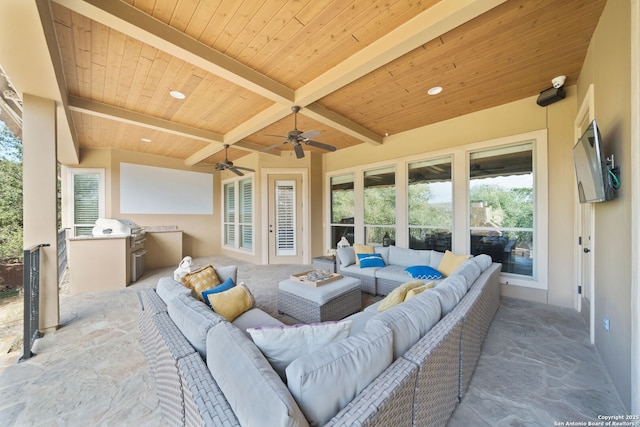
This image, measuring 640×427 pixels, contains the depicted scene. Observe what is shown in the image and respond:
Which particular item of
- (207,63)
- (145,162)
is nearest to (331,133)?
(207,63)

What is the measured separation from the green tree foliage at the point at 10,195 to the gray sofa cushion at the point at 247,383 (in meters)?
8.20

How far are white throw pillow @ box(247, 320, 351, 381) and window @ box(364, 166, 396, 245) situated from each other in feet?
13.6

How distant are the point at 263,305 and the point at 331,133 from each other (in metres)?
3.53

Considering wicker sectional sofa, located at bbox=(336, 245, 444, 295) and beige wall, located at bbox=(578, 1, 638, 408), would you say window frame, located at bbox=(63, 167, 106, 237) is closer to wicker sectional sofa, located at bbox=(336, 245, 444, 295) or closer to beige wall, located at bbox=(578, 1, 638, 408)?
wicker sectional sofa, located at bbox=(336, 245, 444, 295)

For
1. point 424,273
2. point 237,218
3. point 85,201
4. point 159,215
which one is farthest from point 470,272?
point 85,201

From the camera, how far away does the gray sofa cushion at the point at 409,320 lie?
1328 mm

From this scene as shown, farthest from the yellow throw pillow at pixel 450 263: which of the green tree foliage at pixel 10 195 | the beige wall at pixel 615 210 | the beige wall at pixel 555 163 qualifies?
the green tree foliage at pixel 10 195

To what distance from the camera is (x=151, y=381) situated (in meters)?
1.91

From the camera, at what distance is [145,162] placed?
249 inches

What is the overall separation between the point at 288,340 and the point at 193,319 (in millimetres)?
654

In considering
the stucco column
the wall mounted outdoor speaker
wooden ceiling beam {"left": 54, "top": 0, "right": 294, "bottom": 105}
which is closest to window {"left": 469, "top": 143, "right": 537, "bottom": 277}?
the wall mounted outdoor speaker

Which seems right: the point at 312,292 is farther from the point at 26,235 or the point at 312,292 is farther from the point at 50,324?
the point at 26,235

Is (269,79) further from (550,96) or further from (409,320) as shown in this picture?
(550,96)

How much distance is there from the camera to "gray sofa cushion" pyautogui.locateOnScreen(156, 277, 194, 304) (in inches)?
74.6
